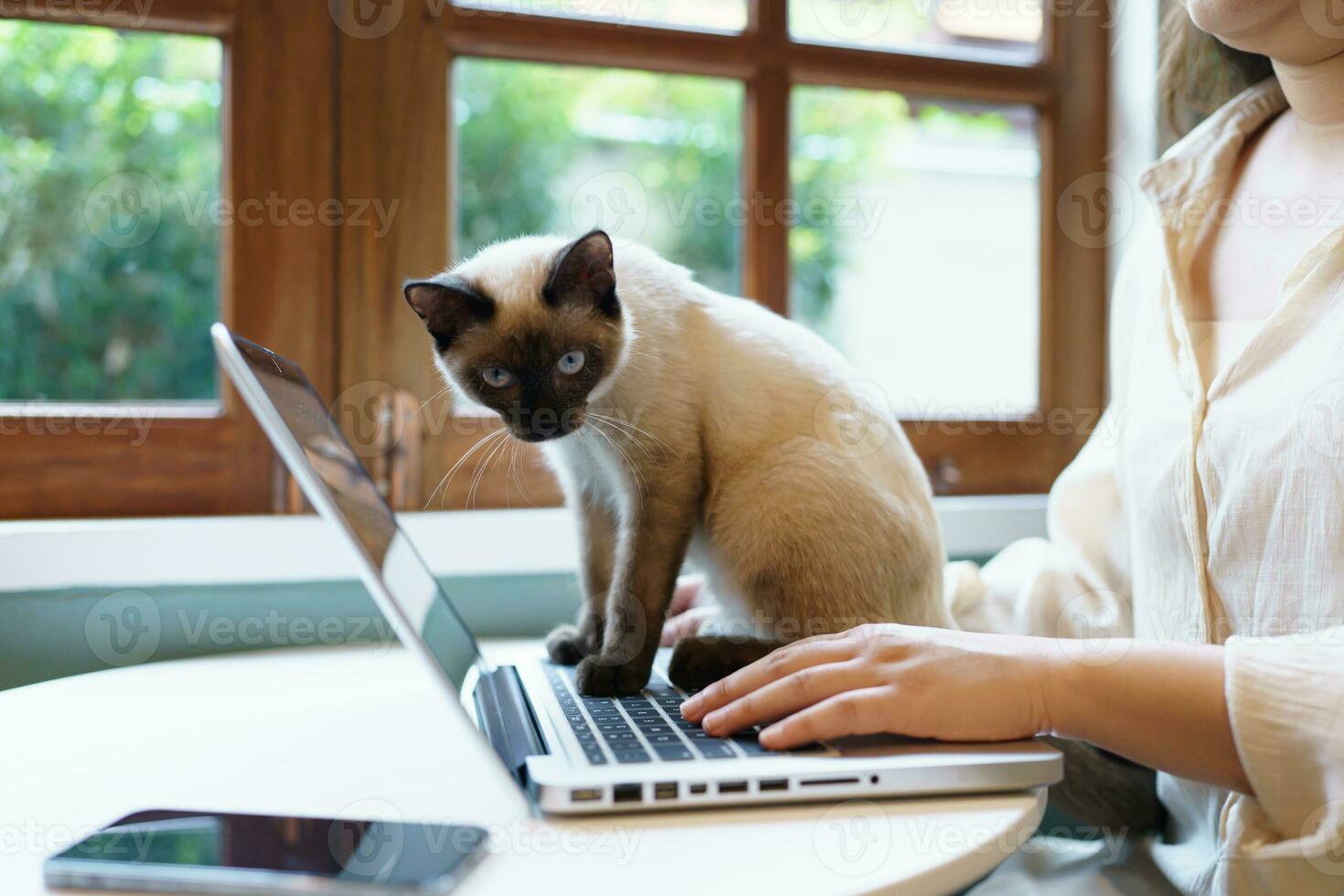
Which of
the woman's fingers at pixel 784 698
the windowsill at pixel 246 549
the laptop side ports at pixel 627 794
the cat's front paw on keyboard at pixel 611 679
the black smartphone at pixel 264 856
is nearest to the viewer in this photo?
the black smartphone at pixel 264 856

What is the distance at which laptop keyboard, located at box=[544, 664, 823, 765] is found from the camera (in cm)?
74

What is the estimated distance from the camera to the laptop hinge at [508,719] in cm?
76

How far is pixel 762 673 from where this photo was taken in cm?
82

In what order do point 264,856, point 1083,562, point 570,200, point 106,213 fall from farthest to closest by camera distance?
point 570,200
point 106,213
point 1083,562
point 264,856

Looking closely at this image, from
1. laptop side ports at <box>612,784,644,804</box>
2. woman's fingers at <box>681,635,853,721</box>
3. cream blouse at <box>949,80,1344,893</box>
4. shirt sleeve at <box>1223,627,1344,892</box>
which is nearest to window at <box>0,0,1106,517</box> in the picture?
cream blouse at <box>949,80,1344,893</box>

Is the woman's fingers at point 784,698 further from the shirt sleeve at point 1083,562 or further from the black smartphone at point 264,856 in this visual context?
the shirt sleeve at point 1083,562

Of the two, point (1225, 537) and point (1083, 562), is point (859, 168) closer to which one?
point (1083, 562)

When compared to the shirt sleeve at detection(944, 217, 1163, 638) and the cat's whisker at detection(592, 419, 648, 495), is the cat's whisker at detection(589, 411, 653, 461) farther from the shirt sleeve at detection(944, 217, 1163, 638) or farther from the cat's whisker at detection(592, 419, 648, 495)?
the shirt sleeve at detection(944, 217, 1163, 638)

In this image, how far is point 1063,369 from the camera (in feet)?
6.60

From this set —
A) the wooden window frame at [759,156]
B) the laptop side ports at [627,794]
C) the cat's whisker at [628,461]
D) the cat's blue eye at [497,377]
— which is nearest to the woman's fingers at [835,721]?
the laptop side ports at [627,794]

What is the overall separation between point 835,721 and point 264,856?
1.34ft

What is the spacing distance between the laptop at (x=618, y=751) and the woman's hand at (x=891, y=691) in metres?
0.01

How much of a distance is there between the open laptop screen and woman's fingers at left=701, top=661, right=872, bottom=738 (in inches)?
8.7

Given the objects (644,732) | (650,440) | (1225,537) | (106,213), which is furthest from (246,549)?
(1225,537)
